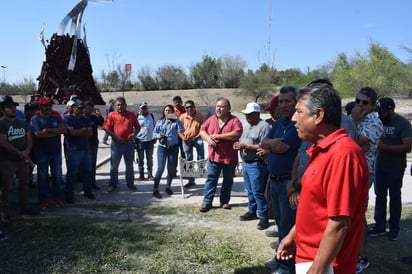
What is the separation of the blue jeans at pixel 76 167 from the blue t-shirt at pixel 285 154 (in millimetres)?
3783

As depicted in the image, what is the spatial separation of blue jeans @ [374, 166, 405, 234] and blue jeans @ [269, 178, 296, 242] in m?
1.60

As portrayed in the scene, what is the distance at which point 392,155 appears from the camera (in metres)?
4.57

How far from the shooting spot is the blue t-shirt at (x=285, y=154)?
3.81 m

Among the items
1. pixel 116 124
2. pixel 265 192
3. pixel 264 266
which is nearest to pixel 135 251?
pixel 264 266

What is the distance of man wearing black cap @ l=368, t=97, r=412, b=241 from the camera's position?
450 centimetres

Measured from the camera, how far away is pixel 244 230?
5.17 metres

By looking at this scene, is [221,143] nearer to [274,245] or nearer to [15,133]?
[274,245]

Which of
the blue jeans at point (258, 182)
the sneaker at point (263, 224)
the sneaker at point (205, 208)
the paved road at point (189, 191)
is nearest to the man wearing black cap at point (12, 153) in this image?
the paved road at point (189, 191)

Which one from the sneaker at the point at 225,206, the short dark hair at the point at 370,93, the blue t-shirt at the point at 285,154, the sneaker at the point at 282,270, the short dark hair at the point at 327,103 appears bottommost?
the sneaker at the point at 225,206

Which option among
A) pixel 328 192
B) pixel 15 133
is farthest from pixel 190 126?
pixel 328 192

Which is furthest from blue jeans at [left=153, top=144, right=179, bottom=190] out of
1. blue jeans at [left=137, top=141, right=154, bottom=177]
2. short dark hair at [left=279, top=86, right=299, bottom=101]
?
short dark hair at [left=279, top=86, right=299, bottom=101]

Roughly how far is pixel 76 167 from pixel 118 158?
3.34 feet

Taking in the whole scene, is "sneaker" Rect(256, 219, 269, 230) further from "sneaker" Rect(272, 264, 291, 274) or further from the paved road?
"sneaker" Rect(272, 264, 291, 274)

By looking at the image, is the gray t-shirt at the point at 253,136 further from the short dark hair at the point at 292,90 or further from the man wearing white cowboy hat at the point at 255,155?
the short dark hair at the point at 292,90
